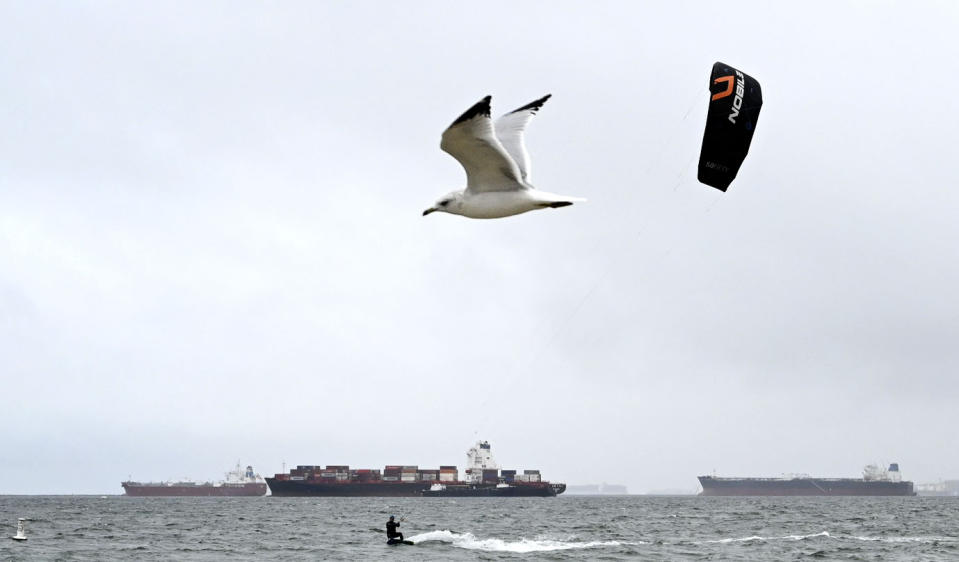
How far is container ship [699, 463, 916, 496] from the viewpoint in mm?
180125

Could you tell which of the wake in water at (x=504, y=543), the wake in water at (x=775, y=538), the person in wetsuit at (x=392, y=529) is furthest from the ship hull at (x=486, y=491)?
the person in wetsuit at (x=392, y=529)

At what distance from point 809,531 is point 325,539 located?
1026 inches

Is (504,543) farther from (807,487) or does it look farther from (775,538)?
(807,487)

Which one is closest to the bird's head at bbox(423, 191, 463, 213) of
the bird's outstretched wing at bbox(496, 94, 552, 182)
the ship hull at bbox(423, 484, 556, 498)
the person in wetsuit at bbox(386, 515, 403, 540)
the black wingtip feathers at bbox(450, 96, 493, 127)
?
the bird's outstretched wing at bbox(496, 94, 552, 182)

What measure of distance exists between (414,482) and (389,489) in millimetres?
3390

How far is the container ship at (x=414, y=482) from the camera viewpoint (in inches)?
5349

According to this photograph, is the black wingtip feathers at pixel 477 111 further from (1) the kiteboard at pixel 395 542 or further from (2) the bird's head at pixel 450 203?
(1) the kiteboard at pixel 395 542

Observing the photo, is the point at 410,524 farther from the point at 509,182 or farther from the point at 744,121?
the point at 509,182

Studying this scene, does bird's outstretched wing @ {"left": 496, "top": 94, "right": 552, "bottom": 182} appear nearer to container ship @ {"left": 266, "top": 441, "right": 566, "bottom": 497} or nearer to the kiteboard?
the kiteboard

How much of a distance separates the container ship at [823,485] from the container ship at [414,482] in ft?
166

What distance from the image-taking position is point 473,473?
144m

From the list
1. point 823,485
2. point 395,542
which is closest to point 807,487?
point 823,485

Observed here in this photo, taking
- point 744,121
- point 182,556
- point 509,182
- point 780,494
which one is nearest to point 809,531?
point 182,556

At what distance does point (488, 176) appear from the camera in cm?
1134
